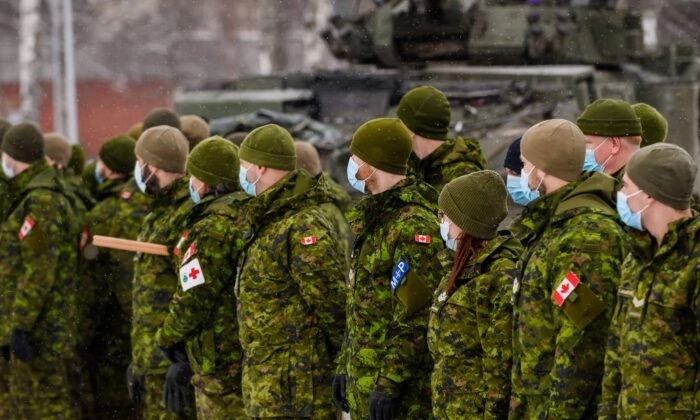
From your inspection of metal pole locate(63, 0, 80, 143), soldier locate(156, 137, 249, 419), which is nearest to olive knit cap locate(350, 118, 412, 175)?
soldier locate(156, 137, 249, 419)

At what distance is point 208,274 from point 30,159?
9.48 feet

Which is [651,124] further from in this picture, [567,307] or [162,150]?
[162,150]

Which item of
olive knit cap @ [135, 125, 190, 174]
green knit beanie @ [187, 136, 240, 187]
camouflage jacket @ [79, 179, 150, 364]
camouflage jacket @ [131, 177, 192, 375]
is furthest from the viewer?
camouflage jacket @ [79, 179, 150, 364]

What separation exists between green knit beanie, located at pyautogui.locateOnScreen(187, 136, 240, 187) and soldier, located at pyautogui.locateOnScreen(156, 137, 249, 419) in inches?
7.5

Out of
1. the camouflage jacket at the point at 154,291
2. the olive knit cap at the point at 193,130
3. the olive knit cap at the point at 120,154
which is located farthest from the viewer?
the olive knit cap at the point at 193,130

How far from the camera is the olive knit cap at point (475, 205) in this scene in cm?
586

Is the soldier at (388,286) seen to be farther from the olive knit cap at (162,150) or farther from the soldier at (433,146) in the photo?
the olive knit cap at (162,150)

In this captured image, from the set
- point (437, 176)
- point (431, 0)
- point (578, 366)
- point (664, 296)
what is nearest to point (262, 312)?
point (437, 176)

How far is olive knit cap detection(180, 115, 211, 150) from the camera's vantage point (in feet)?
33.7

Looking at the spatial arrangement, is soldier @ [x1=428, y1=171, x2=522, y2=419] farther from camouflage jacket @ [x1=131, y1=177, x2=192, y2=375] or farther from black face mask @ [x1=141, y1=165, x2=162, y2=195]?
black face mask @ [x1=141, y1=165, x2=162, y2=195]

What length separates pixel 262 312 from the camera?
6684 mm

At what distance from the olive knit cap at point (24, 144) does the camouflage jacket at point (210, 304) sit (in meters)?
2.62

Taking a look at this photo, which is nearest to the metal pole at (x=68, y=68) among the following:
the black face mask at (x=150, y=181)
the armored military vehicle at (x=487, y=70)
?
the armored military vehicle at (x=487, y=70)

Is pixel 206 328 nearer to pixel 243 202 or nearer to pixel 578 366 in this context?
pixel 243 202
